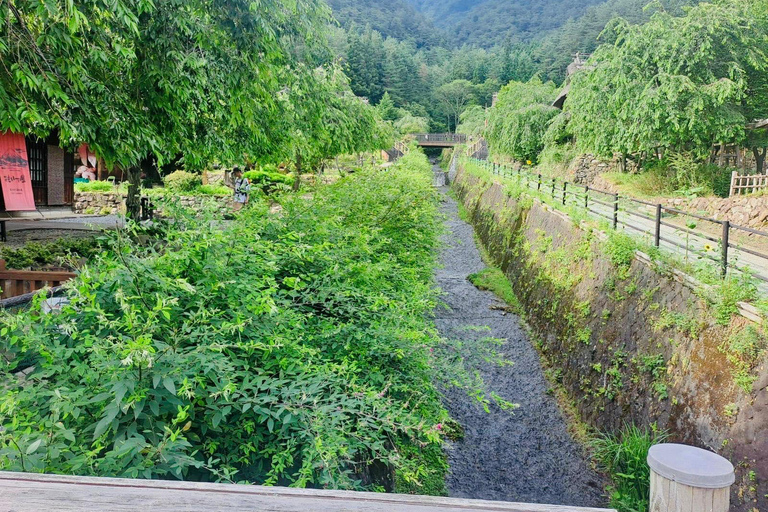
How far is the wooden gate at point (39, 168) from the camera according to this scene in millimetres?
17328

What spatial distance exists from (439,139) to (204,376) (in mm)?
67464

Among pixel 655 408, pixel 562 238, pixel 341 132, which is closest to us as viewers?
pixel 655 408

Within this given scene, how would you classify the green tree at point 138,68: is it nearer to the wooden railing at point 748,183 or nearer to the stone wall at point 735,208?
the stone wall at point 735,208

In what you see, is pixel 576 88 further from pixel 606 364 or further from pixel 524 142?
pixel 606 364

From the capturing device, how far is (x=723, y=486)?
6.14ft

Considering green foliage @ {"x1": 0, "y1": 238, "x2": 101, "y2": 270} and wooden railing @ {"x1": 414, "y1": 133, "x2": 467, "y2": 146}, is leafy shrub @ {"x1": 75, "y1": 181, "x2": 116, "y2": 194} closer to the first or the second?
green foliage @ {"x1": 0, "y1": 238, "x2": 101, "y2": 270}

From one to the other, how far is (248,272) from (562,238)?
31.2 ft

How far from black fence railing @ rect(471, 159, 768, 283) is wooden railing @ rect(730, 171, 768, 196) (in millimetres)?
2514

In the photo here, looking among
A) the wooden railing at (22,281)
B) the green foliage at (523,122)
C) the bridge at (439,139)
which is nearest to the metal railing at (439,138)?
the bridge at (439,139)

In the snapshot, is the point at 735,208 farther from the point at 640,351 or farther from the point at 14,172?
the point at 14,172

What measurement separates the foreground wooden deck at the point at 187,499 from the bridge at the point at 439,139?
65.9 m

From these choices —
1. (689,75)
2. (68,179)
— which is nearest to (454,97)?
(689,75)

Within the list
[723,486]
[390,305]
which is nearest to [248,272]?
[390,305]

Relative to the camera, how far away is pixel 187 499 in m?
1.73
